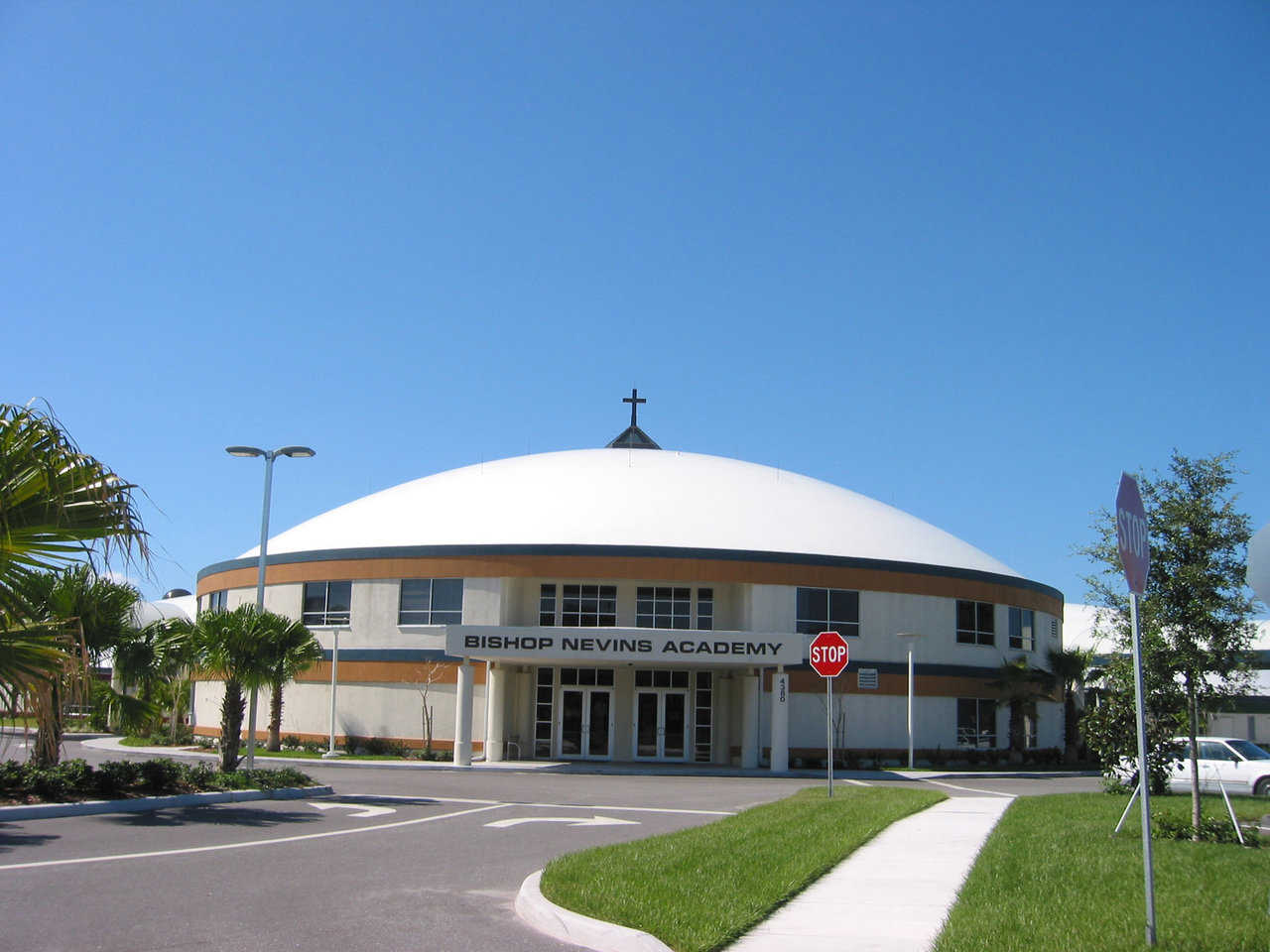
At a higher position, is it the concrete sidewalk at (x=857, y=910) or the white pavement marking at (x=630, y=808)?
the concrete sidewalk at (x=857, y=910)

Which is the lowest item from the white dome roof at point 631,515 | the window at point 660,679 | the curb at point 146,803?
the curb at point 146,803

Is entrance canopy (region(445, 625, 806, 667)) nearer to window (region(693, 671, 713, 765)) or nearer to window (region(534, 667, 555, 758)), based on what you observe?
window (region(534, 667, 555, 758))

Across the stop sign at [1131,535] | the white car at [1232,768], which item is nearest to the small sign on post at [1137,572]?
the stop sign at [1131,535]

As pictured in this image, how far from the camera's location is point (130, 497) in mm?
10773

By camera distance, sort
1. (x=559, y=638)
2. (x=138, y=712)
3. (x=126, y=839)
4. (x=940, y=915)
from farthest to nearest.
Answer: (x=559, y=638), (x=138, y=712), (x=126, y=839), (x=940, y=915)

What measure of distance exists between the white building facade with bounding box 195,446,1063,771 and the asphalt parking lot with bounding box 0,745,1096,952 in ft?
40.9

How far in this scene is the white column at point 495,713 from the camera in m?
35.4

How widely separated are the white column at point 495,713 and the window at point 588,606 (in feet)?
9.10

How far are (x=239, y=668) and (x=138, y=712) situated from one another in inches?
118

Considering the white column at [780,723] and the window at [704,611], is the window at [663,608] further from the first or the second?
the white column at [780,723]

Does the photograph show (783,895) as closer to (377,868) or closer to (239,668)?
(377,868)

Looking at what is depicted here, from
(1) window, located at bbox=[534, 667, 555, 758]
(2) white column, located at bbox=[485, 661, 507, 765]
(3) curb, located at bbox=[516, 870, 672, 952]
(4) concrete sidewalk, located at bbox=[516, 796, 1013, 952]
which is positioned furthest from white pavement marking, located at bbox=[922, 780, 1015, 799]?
(3) curb, located at bbox=[516, 870, 672, 952]

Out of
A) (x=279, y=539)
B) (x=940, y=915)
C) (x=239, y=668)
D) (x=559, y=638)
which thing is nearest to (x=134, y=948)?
(x=940, y=915)

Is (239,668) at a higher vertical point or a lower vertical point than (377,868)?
higher
